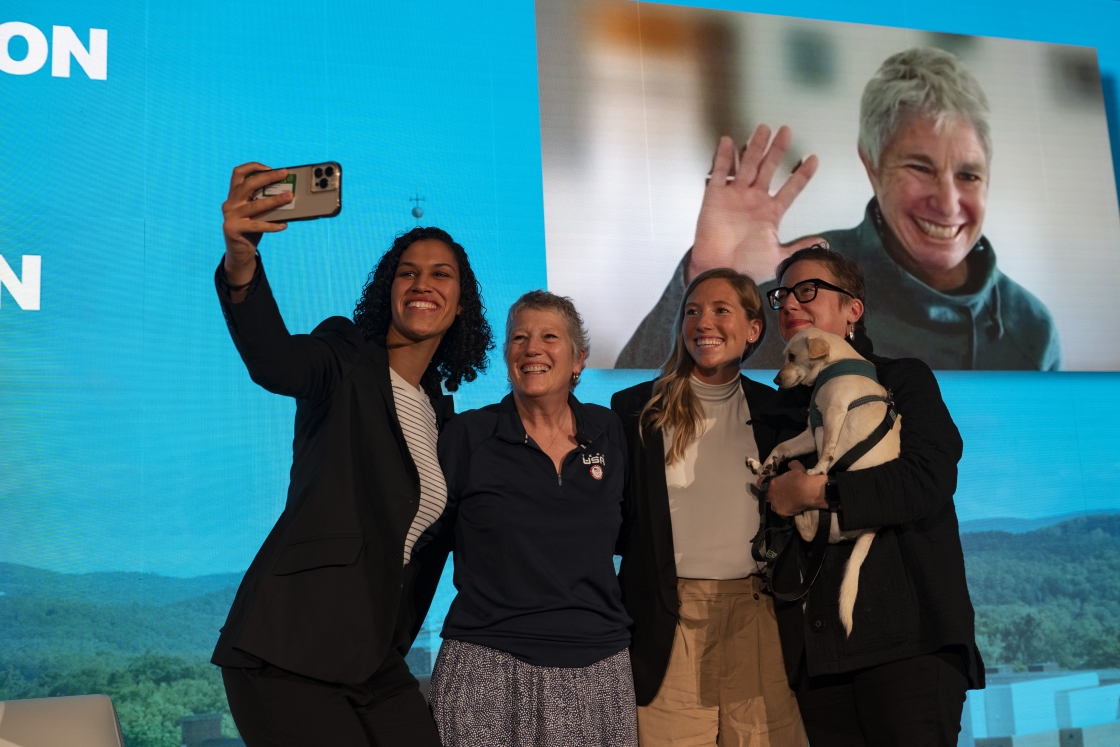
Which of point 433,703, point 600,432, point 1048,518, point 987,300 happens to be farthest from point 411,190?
point 1048,518

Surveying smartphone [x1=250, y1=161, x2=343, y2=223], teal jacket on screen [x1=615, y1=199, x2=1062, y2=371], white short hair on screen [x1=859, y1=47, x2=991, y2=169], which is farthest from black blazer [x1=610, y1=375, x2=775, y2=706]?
white short hair on screen [x1=859, y1=47, x2=991, y2=169]

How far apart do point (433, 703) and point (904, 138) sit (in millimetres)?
3935

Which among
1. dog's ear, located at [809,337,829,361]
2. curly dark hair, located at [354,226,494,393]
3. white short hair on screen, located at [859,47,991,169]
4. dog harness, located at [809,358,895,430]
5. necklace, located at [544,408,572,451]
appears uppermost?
white short hair on screen, located at [859,47,991,169]

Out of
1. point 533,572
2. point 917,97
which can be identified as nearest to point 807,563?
point 533,572

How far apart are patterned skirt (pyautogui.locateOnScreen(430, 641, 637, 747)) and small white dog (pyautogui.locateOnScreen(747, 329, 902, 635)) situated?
52 centimetres

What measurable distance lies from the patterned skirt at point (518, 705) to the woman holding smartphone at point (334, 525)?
0.07m

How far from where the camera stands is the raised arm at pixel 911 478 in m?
1.66

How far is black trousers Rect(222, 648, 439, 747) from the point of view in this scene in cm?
148

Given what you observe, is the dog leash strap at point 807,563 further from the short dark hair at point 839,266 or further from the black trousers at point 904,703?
the short dark hair at point 839,266

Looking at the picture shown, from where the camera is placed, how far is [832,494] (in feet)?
5.63

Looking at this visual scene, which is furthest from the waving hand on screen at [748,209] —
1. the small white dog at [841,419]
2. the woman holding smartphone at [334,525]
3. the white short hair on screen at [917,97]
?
the woman holding smartphone at [334,525]

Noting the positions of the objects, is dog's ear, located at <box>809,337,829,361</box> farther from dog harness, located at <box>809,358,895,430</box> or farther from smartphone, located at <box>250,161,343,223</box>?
smartphone, located at <box>250,161,343,223</box>

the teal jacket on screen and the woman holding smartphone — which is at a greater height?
the teal jacket on screen

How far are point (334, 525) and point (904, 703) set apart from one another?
1.10 m
